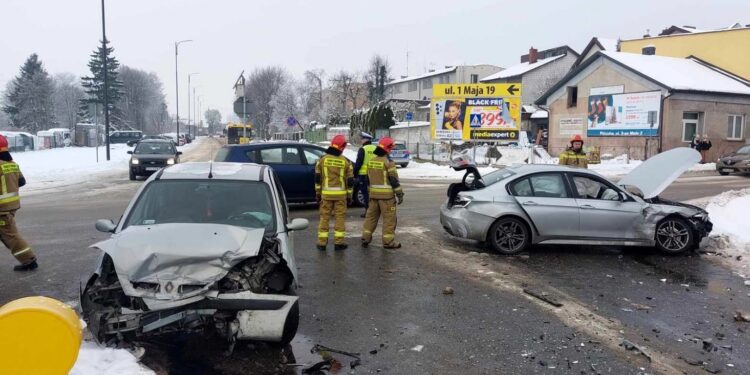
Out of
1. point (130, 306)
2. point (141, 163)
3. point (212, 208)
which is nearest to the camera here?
point (130, 306)

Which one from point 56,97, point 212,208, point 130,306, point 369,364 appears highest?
point 56,97

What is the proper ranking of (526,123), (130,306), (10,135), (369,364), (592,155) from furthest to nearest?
(526,123) < (10,135) < (592,155) < (369,364) < (130,306)

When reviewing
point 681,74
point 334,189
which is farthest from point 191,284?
point 681,74

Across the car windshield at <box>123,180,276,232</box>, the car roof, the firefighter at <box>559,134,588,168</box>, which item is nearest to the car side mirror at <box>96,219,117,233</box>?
the car windshield at <box>123,180,276,232</box>

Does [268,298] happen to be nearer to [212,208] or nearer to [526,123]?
[212,208]

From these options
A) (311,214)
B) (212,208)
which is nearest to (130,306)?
(212,208)

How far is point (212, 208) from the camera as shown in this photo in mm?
5340

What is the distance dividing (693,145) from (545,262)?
25741 millimetres

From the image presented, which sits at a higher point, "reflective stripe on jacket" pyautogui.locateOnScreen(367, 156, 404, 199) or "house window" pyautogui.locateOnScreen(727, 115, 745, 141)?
"house window" pyautogui.locateOnScreen(727, 115, 745, 141)

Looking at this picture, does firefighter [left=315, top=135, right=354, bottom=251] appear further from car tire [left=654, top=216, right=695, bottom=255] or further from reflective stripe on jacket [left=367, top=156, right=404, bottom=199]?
car tire [left=654, top=216, right=695, bottom=255]

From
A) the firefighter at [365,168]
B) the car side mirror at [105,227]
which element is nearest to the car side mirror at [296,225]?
the car side mirror at [105,227]

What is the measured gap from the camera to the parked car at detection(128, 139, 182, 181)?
21.2 metres

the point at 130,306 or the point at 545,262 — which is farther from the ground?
the point at 130,306

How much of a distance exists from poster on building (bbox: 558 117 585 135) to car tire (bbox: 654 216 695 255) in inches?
1072
